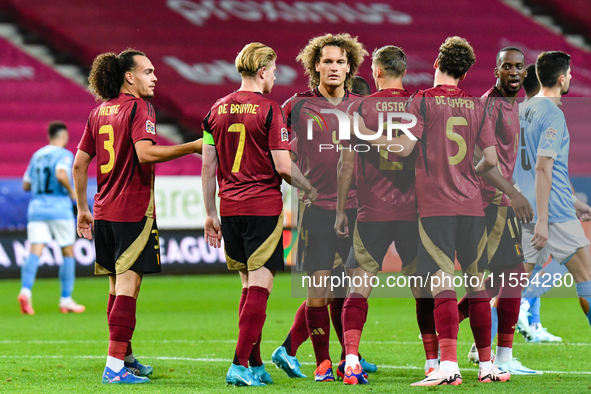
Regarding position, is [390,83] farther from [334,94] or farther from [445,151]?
[445,151]

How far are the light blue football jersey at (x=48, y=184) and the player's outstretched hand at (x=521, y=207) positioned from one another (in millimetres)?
5850

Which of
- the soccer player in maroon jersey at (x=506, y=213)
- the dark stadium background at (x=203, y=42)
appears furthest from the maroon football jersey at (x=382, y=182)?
the dark stadium background at (x=203, y=42)

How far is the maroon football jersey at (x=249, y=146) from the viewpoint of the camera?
4578 mm

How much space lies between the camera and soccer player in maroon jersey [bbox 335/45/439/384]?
4.70 m

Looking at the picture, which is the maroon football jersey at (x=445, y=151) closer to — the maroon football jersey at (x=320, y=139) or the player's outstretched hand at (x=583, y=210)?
the maroon football jersey at (x=320, y=139)

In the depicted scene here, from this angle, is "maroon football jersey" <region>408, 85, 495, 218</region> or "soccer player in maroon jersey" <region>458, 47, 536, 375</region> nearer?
"maroon football jersey" <region>408, 85, 495, 218</region>

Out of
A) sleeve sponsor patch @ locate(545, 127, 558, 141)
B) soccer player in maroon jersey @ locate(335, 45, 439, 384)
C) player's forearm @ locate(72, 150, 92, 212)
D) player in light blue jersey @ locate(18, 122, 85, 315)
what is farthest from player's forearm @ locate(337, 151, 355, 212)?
player in light blue jersey @ locate(18, 122, 85, 315)

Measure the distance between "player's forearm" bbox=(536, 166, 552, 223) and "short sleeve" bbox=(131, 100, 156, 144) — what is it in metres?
2.56

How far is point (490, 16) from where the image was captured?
60.8 feet

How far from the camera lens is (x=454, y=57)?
464 centimetres

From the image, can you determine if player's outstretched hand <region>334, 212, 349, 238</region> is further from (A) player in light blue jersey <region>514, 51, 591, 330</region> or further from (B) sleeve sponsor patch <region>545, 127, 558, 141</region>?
(B) sleeve sponsor patch <region>545, 127, 558, 141</region>

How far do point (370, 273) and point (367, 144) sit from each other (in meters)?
0.79

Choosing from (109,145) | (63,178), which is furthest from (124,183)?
(63,178)

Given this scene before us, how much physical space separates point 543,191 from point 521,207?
31cm
